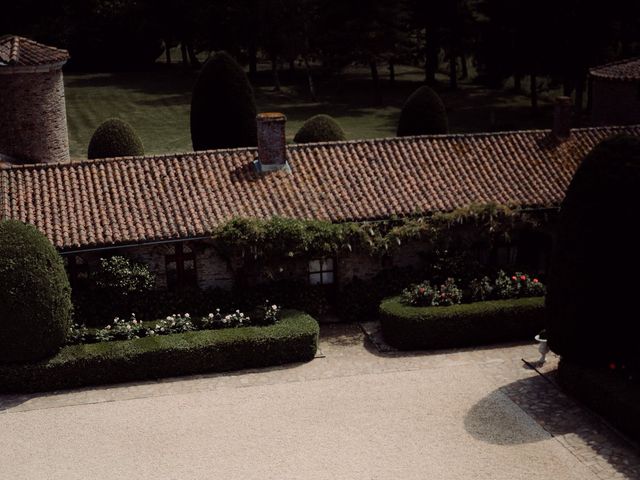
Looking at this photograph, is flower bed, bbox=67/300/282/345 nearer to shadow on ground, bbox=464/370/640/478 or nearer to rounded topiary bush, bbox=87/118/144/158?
shadow on ground, bbox=464/370/640/478

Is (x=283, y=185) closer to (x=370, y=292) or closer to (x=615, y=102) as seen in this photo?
(x=370, y=292)

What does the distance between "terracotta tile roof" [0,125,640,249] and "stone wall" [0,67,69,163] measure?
7250 millimetres

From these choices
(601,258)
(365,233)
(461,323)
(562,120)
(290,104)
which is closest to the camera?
(601,258)

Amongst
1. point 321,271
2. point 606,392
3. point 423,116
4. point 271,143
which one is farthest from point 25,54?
point 606,392

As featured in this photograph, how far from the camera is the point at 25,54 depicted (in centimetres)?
2912

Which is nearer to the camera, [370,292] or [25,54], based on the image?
[370,292]

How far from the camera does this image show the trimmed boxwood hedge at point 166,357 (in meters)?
18.7

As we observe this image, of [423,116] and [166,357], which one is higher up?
[423,116]

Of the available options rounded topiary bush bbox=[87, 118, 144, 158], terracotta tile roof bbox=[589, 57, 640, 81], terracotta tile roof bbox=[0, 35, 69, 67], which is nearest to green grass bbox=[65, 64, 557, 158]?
terracotta tile roof bbox=[589, 57, 640, 81]

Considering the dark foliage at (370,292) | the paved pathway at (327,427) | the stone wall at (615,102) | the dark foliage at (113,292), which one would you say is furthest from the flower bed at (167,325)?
the stone wall at (615,102)

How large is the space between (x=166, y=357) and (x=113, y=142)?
539 inches

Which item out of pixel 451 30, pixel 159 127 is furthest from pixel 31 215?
pixel 451 30

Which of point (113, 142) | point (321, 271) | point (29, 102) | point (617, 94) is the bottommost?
point (321, 271)

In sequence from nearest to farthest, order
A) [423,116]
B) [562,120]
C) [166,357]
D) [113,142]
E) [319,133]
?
[166,357] → [562,120] → [113,142] → [319,133] → [423,116]
